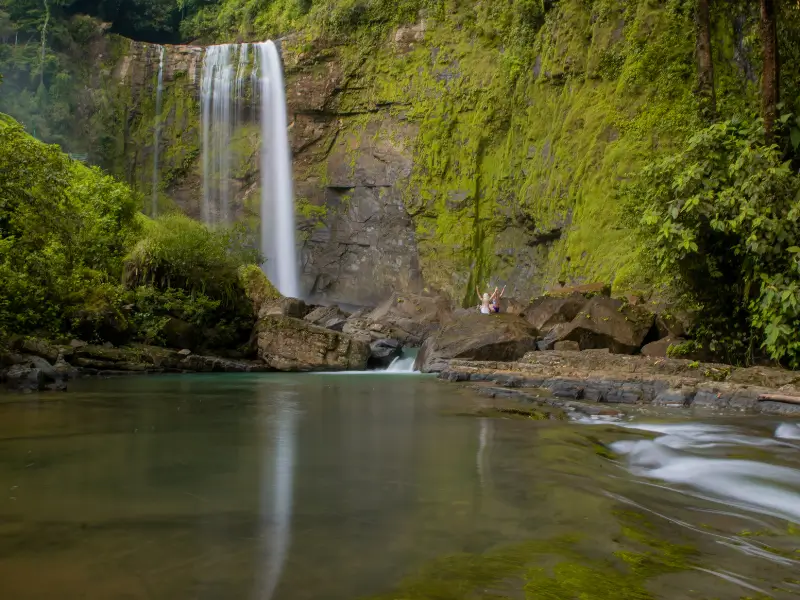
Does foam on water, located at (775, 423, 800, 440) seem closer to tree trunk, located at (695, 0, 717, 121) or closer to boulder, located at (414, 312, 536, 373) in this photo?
boulder, located at (414, 312, 536, 373)

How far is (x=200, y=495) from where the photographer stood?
4629 mm

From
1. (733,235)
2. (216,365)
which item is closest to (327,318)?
(216,365)

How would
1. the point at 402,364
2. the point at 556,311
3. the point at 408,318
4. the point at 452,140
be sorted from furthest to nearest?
the point at 452,140
the point at 408,318
the point at 402,364
the point at 556,311

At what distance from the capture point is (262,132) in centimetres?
3566

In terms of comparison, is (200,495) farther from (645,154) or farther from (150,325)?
(645,154)

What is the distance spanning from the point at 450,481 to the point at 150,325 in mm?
16392

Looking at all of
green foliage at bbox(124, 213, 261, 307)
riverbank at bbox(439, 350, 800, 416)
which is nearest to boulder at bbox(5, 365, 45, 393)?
riverbank at bbox(439, 350, 800, 416)

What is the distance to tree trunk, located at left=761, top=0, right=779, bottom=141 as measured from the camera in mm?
12258

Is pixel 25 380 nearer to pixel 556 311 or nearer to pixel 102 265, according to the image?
pixel 102 265

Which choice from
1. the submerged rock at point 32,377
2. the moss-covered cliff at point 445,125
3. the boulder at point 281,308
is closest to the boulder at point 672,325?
the moss-covered cliff at point 445,125

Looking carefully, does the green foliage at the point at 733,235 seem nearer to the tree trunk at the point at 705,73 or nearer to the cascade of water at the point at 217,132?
the tree trunk at the point at 705,73

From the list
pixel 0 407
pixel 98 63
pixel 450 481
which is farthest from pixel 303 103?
pixel 450 481

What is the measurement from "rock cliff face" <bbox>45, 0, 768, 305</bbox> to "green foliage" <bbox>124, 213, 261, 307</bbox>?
11823 mm

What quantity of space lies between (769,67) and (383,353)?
13.6 metres
